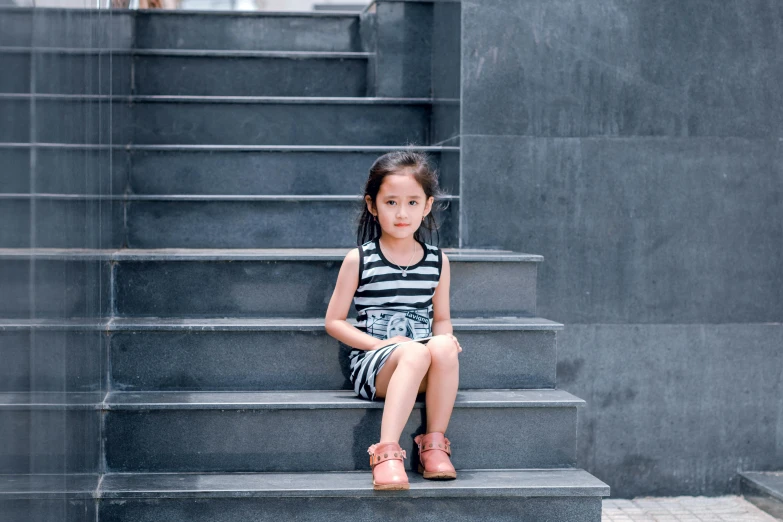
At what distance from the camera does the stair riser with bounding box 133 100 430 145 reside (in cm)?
480

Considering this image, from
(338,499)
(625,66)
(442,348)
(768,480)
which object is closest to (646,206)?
(625,66)

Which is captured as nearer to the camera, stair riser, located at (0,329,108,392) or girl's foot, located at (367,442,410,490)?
stair riser, located at (0,329,108,392)

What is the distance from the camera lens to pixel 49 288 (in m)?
1.97

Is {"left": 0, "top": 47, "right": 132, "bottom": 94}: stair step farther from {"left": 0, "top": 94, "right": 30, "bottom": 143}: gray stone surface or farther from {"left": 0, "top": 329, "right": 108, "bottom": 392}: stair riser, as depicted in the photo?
{"left": 0, "top": 329, "right": 108, "bottom": 392}: stair riser

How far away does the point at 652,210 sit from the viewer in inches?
164

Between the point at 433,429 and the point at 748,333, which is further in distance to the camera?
the point at 748,333

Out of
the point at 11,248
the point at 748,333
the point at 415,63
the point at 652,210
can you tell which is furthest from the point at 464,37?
the point at 11,248

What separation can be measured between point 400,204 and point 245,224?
1.39 m

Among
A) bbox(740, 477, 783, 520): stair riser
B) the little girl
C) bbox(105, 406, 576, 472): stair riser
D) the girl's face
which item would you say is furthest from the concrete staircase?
bbox(740, 477, 783, 520): stair riser

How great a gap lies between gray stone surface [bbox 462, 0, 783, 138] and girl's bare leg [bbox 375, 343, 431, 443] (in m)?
1.62

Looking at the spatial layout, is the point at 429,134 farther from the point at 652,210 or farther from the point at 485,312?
the point at 485,312

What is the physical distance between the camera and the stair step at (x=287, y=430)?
3.00 meters

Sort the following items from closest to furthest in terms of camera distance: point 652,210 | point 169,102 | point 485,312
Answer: point 485,312 < point 652,210 < point 169,102

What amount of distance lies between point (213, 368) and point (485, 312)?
107 centimetres
